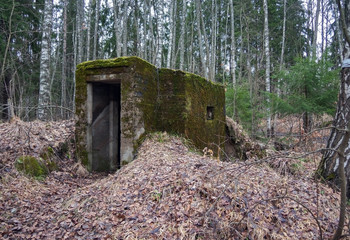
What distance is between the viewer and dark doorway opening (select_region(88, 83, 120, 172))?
21.0ft

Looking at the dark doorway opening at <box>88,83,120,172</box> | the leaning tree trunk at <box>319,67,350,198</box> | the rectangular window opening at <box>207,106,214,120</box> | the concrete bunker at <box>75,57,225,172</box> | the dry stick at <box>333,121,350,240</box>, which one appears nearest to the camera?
the dry stick at <box>333,121,350,240</box>

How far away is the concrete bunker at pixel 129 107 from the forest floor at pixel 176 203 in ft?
3.55

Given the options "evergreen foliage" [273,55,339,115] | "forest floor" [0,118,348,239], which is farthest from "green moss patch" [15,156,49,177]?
"evergreen foliage" [273,55,339,115]

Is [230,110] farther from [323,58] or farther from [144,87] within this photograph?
[144,87]

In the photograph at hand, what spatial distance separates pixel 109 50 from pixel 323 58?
15.9 meters

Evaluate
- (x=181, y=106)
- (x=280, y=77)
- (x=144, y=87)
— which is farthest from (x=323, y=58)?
(x=144, y=87)

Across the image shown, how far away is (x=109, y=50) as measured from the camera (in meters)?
20.5

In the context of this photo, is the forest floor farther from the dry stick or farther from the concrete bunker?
the concrete bunker

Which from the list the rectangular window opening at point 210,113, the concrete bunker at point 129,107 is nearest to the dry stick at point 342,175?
the concrete bunker at point 129,107

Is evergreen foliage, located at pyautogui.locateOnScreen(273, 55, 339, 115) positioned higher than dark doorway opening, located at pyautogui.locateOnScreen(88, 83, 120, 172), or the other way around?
evergreen foliage, located at pyautogui.locateOnScreen(273, 55, 339, 115)

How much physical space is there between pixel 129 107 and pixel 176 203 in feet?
9.57

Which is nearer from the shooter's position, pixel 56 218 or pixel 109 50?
pixel 56 218

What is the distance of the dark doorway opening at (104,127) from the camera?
6391mm

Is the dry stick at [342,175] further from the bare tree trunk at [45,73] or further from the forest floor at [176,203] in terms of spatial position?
the bare tree trunk at [45,73]
